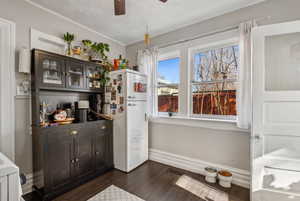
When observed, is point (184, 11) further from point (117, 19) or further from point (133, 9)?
point (117, 19)

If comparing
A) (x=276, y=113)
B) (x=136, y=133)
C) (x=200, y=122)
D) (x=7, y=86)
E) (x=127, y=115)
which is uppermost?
(x=7, y=86)

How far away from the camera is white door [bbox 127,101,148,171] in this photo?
2.50 metres

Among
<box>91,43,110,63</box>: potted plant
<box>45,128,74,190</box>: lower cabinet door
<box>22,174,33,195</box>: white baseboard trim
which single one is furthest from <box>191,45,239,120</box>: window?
<box>22,174,33,195</box>: white baseboard trim

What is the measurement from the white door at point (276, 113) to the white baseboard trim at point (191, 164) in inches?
15.8

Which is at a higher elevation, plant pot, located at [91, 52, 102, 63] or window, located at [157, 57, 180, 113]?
plant pot, located at [91, 52, 102, 63]

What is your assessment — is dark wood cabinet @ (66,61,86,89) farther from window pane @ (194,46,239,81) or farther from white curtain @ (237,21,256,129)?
white curtain @ (237,21,256,129)

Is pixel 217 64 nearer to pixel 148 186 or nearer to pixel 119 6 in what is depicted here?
pixel 119 6


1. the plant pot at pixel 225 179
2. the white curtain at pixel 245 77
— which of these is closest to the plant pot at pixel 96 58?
the white curtain at pixel 245 77

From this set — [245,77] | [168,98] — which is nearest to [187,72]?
[168,98]

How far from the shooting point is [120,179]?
2.26 m

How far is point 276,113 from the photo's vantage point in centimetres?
161

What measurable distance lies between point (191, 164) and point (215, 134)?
723 millimetres

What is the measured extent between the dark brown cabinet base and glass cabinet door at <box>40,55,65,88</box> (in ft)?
2.10

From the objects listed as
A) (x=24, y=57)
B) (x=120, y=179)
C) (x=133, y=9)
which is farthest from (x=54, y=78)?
(x=120, y=179)
